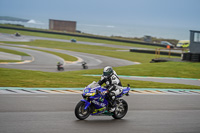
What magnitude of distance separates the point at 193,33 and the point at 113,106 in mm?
33261

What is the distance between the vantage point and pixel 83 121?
965 cm

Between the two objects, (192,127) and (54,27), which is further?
(54,27)

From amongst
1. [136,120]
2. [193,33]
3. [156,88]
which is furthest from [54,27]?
[136,120]

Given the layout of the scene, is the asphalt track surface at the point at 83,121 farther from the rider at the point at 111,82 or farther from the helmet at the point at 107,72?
the helmet at the point at 107,72

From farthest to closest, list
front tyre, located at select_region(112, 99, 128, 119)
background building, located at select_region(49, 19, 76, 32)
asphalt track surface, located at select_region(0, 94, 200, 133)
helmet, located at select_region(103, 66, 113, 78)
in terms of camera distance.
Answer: background building, located at select_region(49, 19, 76, 32), front tyre, located at select_region(112, 99, 128, 119), helmet, located at select_region(103, 66, 113, 78), asphalt track surface, located at select_region(0, 94, 200, 133)

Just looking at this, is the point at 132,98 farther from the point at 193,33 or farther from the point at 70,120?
the point at 193,33

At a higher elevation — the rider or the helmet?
the helmet

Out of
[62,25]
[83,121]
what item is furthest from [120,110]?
[62,25]

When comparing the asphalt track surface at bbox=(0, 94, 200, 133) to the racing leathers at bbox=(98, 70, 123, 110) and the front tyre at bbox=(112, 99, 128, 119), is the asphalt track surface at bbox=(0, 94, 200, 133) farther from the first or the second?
the racing leathers at bbox=(98, 70, 123, 110)

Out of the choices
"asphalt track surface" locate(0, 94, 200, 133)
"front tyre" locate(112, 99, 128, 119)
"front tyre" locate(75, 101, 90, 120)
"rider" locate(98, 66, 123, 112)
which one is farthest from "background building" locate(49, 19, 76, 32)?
"front tyre" locate(75, 101, 90, 120)

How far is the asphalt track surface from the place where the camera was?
349 inches

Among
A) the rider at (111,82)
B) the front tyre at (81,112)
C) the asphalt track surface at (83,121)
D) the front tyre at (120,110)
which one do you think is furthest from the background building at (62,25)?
the front tyre at (81,112)

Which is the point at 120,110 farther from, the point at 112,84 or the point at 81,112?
the point at 81,112

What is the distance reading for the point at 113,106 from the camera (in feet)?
33.6
